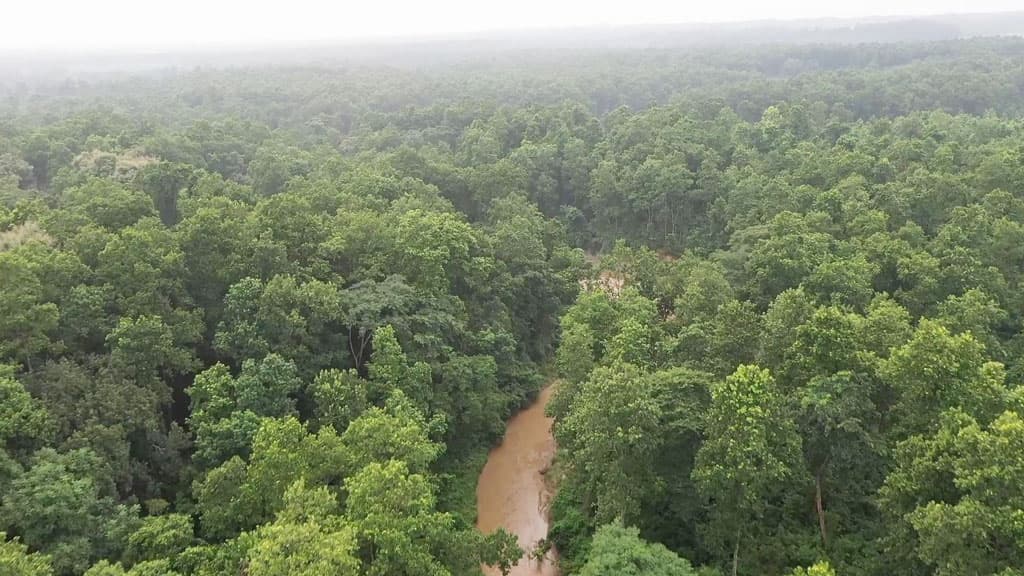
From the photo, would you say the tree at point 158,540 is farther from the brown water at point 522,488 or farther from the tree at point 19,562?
the brown water at point 522,488

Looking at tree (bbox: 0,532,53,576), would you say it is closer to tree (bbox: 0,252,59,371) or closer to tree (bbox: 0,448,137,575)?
tree (bbox: 0,448,137,575)

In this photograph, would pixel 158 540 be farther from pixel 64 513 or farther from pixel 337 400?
pixel 337 400

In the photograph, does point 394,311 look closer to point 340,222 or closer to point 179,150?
point 340,222

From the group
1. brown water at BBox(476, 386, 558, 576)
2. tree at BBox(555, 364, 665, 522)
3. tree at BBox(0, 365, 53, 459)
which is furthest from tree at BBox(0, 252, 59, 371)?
tree at BBox(555, 364, 665, 522)

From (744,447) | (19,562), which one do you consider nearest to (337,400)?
(19,562)

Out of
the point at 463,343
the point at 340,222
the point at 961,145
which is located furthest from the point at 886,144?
the point at 340,222
